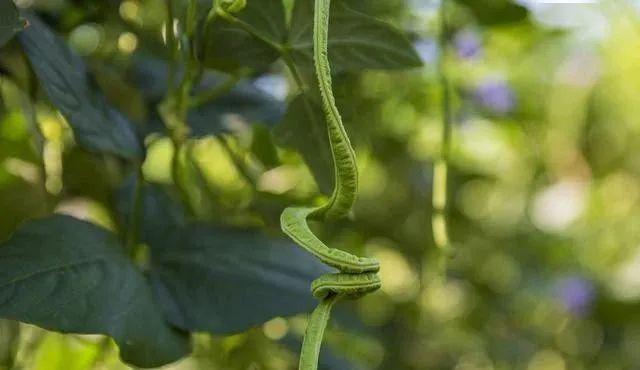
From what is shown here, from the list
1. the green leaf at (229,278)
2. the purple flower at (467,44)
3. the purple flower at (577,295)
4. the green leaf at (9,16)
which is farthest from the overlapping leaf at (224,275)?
the purple flower at (577,295)

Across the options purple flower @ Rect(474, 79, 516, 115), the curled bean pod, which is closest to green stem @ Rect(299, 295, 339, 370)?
the curled bean pod

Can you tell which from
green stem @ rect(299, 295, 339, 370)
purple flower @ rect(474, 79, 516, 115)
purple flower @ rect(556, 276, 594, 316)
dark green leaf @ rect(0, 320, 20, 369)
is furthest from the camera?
purple flower @ rect(556, 276, 594, 316)

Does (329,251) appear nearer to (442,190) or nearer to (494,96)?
(442,190)

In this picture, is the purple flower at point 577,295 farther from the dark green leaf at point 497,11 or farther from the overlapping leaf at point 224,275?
the overlapping leaf at point 224,275

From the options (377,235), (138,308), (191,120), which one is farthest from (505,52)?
(138,308)

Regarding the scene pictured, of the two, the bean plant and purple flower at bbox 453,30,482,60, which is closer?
the bean plant

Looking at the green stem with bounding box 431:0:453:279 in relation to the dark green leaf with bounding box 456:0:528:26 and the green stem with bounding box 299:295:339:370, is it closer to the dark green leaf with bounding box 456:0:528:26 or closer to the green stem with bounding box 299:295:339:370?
the dark green leaf with bounding box 456:0:528:26

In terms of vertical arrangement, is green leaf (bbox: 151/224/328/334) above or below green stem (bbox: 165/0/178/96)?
below

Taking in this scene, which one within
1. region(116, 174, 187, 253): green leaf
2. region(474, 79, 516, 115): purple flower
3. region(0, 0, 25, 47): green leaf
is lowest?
region(116, 174, 187, 253): green leaf
